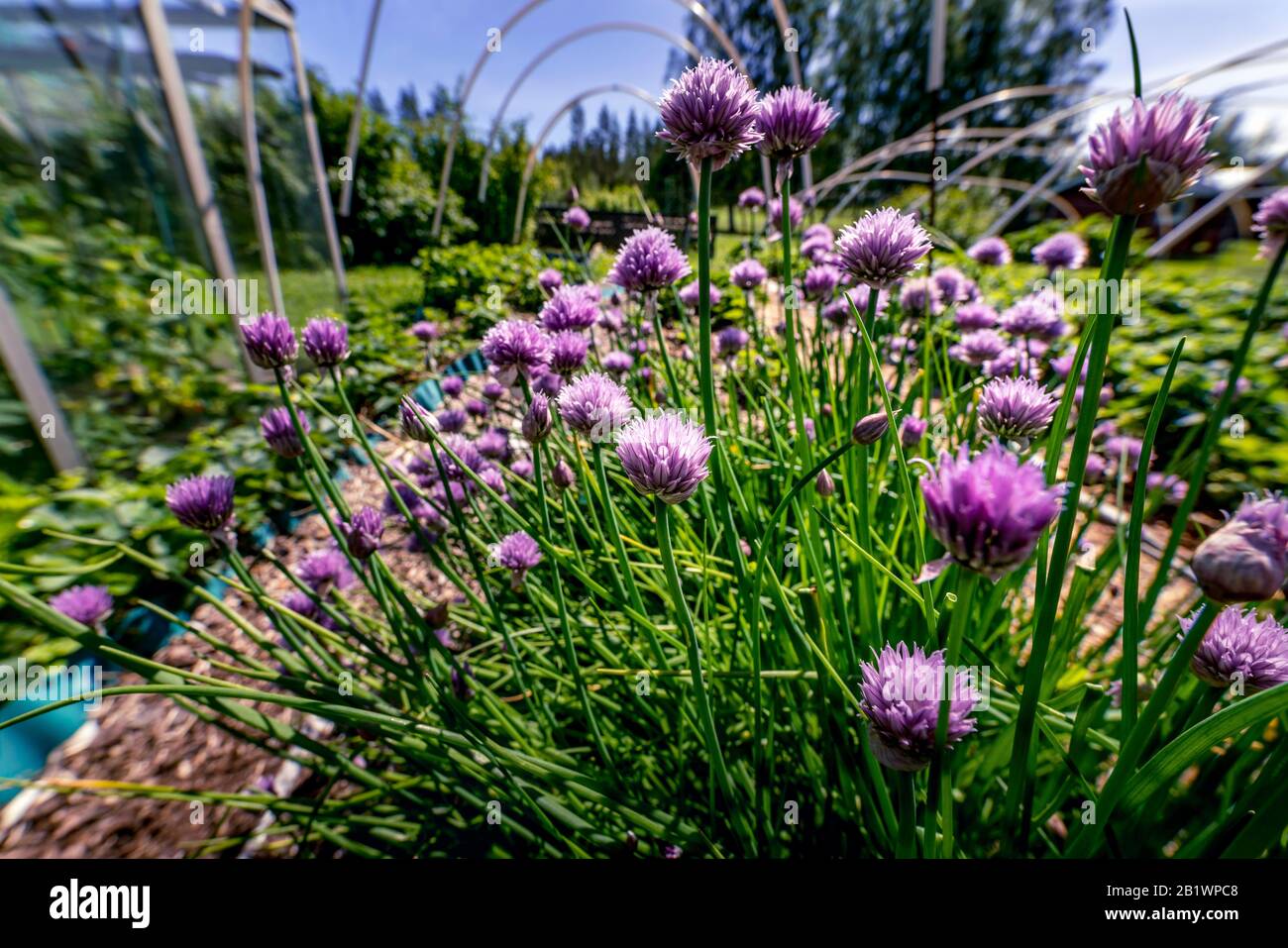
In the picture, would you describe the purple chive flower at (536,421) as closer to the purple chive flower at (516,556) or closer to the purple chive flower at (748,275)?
the purple chive flower at (516,556)

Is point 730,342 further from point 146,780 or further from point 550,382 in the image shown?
point 146,780

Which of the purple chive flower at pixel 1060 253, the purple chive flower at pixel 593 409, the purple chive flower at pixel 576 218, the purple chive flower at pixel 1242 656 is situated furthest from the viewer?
the purple chive flower at pixel 576 218

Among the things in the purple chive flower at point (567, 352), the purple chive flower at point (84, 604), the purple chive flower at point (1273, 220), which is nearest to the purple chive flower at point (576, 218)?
the purple chive flower at point (567, 352)

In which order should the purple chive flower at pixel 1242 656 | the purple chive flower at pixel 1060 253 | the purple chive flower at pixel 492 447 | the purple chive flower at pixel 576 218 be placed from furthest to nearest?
the purple chive flower at pixel 576 218 < the purple chive flower at pixel 1060 253 < the purple chive flower at pixel 492 447 < the purple chive flower at pixel 1242 656

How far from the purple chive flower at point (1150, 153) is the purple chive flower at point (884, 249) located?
29cm

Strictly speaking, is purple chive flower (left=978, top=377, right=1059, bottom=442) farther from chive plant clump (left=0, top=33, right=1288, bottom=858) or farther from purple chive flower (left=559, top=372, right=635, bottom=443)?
Result: purple chive flower (left=559, top=372, right=635, bottom=443)

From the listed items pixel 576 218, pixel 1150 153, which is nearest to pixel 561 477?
pixel 1150 153

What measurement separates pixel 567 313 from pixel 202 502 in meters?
0.67

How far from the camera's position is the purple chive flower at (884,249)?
73cm

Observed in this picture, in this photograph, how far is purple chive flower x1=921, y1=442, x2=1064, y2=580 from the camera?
0.36 meters

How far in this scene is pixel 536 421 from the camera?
0.80m

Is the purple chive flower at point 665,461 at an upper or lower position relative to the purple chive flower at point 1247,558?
upper

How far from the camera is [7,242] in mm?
2326

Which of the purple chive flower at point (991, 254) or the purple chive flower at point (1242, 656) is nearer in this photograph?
the purple chive flower at point (1242, 656)
